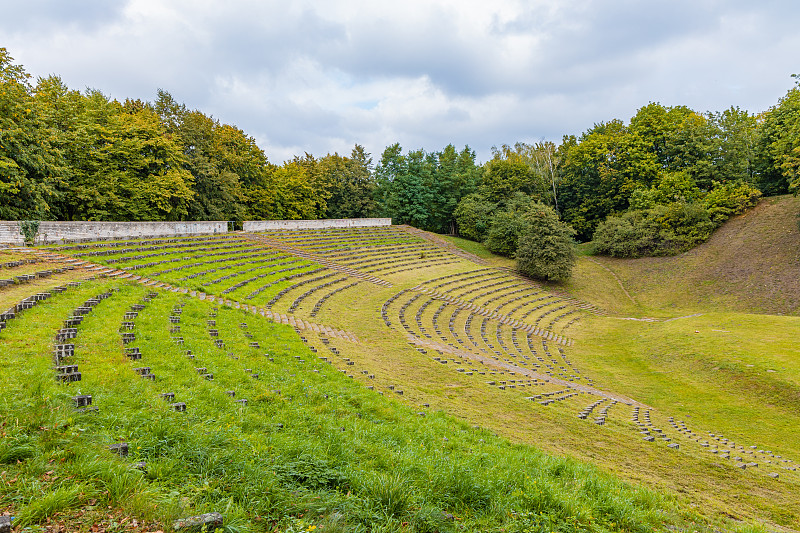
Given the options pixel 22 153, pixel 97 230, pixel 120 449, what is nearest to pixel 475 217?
pixel 97 230

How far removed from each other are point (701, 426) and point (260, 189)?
48290 mm

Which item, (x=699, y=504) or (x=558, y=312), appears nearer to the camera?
(x=699, y=504)

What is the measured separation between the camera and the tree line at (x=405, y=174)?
27.3 meters

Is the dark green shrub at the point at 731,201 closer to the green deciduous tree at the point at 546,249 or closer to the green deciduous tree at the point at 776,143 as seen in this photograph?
the green deciduous tree at the point at 776,143

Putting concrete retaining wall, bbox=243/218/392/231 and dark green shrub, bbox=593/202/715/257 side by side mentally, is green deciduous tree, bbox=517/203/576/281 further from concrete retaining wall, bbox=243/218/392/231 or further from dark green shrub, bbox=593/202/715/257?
concrete retaining wall, bbox=243/218/392/231

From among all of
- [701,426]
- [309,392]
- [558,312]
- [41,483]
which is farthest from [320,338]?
[558,312]

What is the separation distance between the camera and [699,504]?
6270 mm

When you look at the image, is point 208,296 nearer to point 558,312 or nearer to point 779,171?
point 558,312

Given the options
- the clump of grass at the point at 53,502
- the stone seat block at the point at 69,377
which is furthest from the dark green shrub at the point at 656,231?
the clump of grass at the point at 53,502

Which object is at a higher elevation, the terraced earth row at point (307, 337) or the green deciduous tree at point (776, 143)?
the green deciduous tree at point (776, 143)

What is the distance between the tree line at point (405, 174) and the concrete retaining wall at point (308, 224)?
5.98 meters

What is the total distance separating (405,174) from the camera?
200 ft

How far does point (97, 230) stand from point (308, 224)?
Answer: 22.6 meters

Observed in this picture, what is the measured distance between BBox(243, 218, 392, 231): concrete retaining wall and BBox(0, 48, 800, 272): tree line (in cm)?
598
